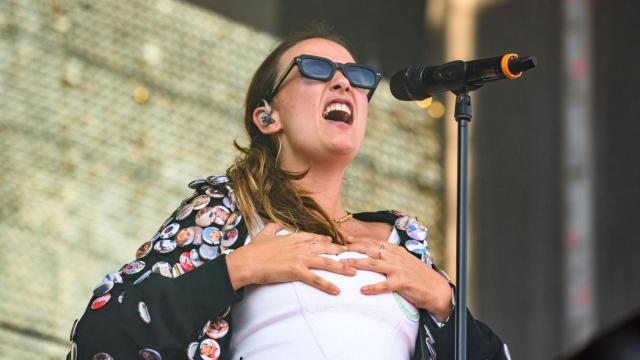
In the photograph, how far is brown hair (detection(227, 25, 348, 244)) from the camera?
1.74 meters

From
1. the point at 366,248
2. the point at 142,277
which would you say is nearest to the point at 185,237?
the point at 142,277

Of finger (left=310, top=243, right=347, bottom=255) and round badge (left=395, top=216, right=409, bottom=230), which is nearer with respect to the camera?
finger (left=310, top=243, right=347, bottom=255)

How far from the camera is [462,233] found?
5.04 feet

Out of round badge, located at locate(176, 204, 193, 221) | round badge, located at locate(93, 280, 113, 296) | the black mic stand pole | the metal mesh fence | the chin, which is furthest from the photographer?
the metal mesh fence

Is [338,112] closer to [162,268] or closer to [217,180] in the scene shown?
[217,180]

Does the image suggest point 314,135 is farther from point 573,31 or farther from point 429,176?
point 573,31

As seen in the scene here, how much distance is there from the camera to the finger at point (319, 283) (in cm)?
158

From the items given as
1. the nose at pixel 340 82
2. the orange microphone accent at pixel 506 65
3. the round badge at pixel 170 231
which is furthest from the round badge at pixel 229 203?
the orange microphone accent at pixel 506 65

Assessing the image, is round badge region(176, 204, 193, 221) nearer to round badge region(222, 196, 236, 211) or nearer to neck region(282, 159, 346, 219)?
round badge region(222, 196, 236, 211)

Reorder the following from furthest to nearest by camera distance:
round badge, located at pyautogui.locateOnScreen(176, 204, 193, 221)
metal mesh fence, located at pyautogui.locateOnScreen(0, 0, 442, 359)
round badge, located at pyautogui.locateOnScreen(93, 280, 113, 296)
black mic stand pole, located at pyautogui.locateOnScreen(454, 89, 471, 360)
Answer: metal mesh fence, located at pyautogui.locateOnScreen(0, 0, 442, 359) → round badge, located at pyautogui.locateOnScreen(176, 204, 193, 221) → round badge, located at pyautogui.locateOnScreen(93, 280, 113, 296) → black mic stand pole, located at pyautogui.locateOnScreen(454, 89, 471, 360)

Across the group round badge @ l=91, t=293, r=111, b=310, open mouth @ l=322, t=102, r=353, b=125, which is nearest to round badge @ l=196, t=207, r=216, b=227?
round badge @ l=91, t=293, r=111, b=310

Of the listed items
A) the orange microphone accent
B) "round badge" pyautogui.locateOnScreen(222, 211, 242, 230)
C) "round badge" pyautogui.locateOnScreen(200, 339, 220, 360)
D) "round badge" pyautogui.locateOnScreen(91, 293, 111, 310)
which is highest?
the orange microphone accent

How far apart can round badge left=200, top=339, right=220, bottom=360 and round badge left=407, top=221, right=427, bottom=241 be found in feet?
1.59

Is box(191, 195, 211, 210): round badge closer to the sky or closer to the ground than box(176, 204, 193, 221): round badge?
closer to the sky
